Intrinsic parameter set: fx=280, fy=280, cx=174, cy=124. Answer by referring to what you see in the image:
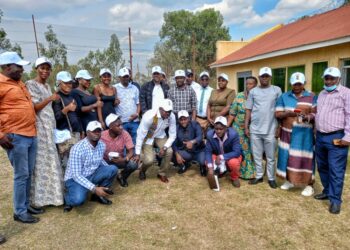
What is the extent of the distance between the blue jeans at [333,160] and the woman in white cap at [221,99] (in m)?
1.60

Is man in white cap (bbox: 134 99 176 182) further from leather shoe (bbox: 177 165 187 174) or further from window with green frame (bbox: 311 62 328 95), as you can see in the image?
window with green frame (bbox: 311 62 328 95)

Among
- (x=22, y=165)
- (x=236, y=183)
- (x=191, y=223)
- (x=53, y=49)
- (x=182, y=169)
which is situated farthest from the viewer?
(x=53, y=49)

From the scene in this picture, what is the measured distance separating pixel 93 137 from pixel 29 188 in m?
1.00

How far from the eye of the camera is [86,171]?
3.75 meters

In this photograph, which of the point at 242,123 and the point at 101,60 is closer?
the point at 242,123

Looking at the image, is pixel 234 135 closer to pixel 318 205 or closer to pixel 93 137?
pixel 318 205

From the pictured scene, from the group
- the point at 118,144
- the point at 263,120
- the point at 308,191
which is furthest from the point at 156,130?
the point at 308,191

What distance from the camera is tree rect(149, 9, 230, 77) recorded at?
34500 millimetres

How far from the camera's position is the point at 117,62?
20562mm

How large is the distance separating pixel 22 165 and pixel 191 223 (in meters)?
2.08

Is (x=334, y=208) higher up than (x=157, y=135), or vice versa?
(x=157, y=135)

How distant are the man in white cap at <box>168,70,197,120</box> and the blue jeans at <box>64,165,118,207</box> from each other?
1763 millimetres

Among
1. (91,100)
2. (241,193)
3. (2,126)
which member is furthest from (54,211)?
(241,193)

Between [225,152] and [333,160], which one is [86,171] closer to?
[225,152]
